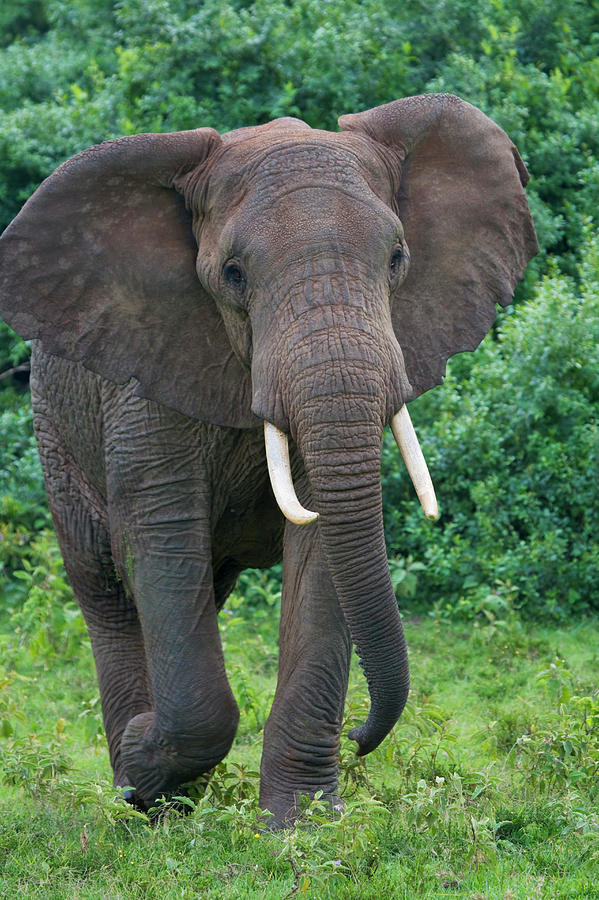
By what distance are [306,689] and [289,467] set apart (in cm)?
89

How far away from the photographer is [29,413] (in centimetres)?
962

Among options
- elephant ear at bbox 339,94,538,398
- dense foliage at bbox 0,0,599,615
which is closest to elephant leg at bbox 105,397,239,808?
elephant ear at bbox 339,94,538,398

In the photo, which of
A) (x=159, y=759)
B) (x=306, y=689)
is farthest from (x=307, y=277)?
(x=159, y=759)

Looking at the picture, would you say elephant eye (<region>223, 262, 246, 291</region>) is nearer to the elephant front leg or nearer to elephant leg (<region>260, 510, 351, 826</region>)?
elephant leg (<region>260, 510, 351, 826</region>)

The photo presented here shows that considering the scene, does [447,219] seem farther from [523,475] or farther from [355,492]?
[523,475]

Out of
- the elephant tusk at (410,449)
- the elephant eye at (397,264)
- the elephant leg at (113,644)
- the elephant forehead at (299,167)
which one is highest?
the elephant forehead at (299,167)

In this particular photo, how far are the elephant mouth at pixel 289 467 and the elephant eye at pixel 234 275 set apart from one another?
450mm

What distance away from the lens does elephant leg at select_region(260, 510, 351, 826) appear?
4637mm

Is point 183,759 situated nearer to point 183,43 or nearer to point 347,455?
point 347,455

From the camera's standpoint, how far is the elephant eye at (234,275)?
4289mm

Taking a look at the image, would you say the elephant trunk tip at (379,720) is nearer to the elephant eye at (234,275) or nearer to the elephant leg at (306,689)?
the elephant leg at (306,689)

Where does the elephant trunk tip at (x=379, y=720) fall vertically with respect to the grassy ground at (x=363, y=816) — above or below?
above

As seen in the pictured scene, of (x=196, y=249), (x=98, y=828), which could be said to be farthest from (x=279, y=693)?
(x=196, y=249)

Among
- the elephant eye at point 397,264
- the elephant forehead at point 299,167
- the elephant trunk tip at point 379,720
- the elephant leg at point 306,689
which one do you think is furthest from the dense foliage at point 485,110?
the elephant forehead at point 299,167
